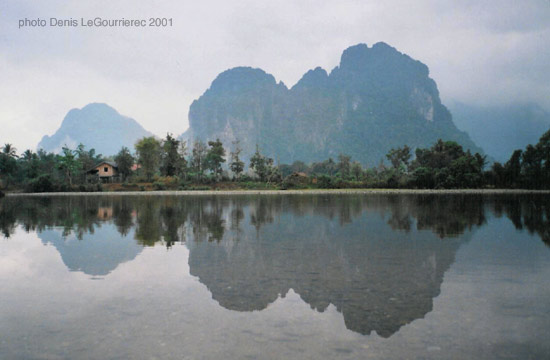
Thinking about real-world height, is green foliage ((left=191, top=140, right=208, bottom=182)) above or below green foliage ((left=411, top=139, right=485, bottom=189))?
above

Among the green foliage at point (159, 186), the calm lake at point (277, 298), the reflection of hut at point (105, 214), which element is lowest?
the calm lake at point (277, 298)

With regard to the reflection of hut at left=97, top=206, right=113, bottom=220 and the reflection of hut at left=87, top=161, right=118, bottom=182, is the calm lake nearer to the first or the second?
the reflection of hut at left=97, top=206, right=113, bottom=220

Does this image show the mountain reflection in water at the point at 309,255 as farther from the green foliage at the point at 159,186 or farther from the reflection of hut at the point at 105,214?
the green foliage at the point at 159,186

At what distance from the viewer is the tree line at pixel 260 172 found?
67875 millimetres

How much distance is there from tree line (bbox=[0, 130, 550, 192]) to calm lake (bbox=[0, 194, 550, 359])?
5968 cm

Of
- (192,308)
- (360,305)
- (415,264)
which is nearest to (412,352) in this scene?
(360,305)

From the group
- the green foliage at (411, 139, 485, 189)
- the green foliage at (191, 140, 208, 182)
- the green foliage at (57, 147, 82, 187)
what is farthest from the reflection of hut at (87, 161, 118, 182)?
the green foliage at (411, 139, 485, 189)

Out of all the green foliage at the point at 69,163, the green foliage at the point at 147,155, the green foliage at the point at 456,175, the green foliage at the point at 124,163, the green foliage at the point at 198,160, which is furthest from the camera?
the green foliage at the point at 198,160

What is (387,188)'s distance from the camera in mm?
73250

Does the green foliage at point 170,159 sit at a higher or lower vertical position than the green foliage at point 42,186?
higher

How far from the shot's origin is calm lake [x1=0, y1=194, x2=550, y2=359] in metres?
5.41

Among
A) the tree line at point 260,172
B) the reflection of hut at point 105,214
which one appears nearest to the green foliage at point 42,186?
the tree line at point 260,172

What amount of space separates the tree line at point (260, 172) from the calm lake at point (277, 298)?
59.7 m

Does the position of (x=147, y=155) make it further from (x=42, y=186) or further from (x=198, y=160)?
(x=42, y=186)
